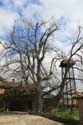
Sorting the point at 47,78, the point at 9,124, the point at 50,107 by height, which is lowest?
the point at 9,124

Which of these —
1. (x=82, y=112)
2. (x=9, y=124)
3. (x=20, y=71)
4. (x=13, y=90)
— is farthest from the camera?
(x=13, y=90)

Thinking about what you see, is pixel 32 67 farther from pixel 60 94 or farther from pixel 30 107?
pixel 30 107

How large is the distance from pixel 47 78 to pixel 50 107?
4990 millimetres

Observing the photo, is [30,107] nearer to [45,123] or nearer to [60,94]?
[60,94]

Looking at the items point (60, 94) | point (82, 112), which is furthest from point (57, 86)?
point (82, 112)

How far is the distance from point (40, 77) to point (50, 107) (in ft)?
18.0

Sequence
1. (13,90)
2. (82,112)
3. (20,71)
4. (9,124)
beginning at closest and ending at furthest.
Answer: (9,124), (82,112), (20,71), (13,90)

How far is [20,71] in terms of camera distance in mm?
38219

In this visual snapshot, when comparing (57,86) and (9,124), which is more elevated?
(57,86)

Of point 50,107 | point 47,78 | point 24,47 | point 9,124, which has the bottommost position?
point 9,124

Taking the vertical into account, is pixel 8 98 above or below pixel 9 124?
above

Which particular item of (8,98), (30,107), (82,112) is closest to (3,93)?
(8,98)

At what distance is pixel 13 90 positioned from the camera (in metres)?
42.6

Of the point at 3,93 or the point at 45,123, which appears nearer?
the point at 45,123
